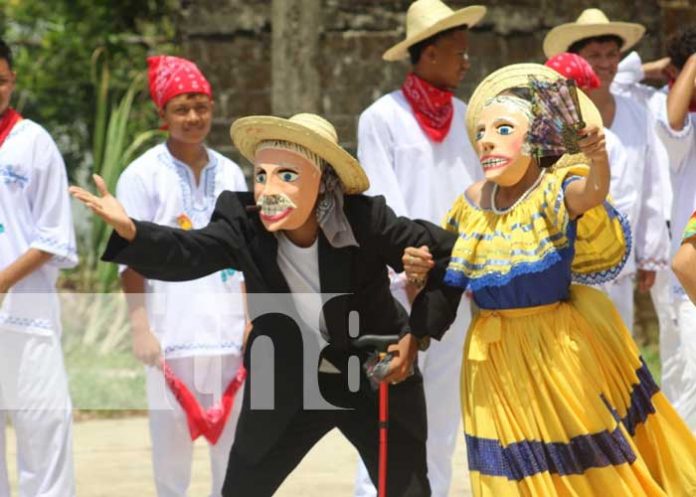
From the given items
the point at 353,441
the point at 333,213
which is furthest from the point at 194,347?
the point at 333,213

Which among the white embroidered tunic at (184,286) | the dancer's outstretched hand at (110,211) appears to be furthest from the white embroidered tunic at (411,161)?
the dancer's outstretched hand at (110,211)

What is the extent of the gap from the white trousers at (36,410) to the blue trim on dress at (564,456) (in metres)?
1.91

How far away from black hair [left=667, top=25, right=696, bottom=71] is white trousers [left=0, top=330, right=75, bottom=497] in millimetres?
3301

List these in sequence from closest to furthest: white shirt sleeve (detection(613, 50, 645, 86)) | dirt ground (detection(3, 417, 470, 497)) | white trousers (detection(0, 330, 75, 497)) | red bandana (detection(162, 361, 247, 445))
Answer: white trousers (detection(0, 330, 75, 497)) → red bandana (detection(162, 361, 247, 445)) → dirt ground (detection(3, 417, 470, 497)) → white shirt sleeve (detection(613, 50, 645, 86))

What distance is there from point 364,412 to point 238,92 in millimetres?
5010

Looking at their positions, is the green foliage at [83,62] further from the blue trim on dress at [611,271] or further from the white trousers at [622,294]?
the blue trim on dress at [611,271]

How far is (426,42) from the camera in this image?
723 centimetres

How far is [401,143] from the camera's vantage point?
7090 mm

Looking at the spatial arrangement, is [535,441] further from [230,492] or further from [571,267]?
[230,492]

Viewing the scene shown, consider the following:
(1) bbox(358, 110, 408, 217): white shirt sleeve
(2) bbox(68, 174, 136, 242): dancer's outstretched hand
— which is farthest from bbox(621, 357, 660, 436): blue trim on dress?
(2) bbox(68, 174, 136, 242): dancer's outstretched hand

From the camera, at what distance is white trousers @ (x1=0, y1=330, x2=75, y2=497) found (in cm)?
639

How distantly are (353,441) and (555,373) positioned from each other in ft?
2.63

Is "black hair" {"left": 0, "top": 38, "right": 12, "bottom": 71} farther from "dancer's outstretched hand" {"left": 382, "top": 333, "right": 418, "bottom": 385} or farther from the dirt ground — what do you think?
the dirt ground

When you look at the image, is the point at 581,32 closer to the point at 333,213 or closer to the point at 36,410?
the point at 333,213
